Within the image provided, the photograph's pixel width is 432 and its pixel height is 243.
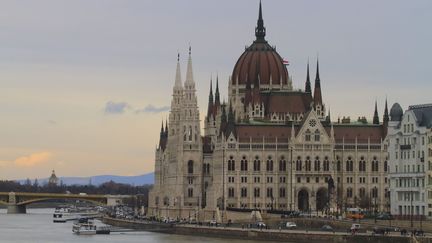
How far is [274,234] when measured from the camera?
5738 inches

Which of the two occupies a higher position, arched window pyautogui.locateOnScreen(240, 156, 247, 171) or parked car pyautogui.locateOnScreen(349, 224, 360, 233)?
arched window pyautogui.locateOnScreen(240, 156, 247, 171)

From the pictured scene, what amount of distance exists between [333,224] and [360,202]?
1741 inches

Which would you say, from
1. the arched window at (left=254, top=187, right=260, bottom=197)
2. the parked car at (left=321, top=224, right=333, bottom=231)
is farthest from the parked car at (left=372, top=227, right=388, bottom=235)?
the arched window at (left=254, top=187, right=260, bottom=197)

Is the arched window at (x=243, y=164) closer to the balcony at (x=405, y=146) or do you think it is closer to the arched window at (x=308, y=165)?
the arched window at (x=308, y=165)

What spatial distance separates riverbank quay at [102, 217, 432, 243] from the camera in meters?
125

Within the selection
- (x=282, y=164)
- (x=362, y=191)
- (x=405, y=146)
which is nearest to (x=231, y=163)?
(x=282, y=164)

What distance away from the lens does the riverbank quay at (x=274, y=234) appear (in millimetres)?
124900

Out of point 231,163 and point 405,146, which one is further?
point 231,163

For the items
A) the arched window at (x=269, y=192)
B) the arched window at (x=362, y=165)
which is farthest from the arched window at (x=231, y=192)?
the arched window at (x=362, y=165)

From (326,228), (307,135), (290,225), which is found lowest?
(326,228)

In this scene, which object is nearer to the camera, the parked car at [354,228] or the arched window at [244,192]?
the parked car at [354,228]

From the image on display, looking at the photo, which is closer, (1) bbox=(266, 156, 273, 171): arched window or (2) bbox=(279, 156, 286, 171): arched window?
(1) bbox=(266, 156, 273, 171): arched window

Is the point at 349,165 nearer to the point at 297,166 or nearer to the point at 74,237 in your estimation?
the point at 297,166

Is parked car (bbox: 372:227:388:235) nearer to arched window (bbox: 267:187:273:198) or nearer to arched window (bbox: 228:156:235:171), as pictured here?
arched window (bbox: 228:156:235:171)
